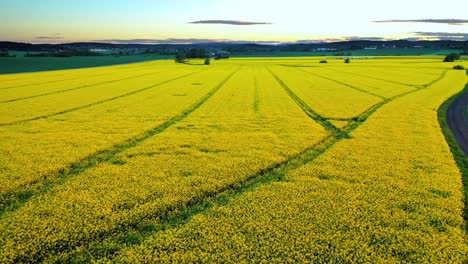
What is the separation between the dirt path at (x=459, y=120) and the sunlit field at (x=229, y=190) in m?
1.12

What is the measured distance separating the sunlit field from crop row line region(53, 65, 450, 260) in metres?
0.04

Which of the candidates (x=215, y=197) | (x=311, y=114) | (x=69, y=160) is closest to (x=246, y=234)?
Answer: (x=215, y=197)

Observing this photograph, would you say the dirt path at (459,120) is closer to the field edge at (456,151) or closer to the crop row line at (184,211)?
the field edge at (456,151)

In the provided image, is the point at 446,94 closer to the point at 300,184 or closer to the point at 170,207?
the point at 300,184

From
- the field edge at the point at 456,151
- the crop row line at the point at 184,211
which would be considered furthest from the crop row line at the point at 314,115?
the field edge at the point at 456,151

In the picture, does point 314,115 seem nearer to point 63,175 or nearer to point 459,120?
point 459,120

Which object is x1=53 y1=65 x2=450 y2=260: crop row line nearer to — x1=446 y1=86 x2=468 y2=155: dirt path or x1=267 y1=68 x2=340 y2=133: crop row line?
x1=267 y1=68 x2=340 y2=133: crop row line

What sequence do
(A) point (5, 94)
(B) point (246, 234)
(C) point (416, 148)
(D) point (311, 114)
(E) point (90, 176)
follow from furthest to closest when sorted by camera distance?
(A) point (5, 94), (D) point (311, 114), (C) point (416, 148), (E) point (90, 176), (B) point (246, 234)

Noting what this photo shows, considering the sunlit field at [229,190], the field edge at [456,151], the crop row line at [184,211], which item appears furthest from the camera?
the field edge at [456,151]

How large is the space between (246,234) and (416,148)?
1199 centimetres

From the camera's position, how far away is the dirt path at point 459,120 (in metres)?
19.0

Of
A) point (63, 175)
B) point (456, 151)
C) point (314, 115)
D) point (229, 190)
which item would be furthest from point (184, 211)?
point (314, 115)

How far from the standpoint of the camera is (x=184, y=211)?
33.0ft

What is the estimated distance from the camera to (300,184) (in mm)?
12141
